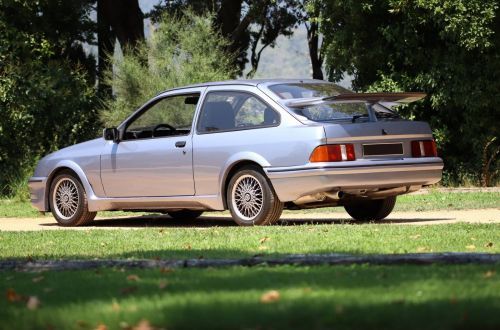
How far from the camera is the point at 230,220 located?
1591 cm

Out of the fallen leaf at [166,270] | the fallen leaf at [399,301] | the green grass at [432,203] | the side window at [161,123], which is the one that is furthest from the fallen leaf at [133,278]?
the green grass at [432,203]

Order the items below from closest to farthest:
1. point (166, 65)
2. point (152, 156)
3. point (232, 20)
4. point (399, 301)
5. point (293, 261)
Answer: point (399, 301) → point (293, 261) → point (152, 156) → point (166, 65) → point (232, 20)

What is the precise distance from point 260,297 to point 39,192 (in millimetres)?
9581

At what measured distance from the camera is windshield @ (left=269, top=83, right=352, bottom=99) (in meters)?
13.8

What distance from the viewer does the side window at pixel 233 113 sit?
13.6 meters

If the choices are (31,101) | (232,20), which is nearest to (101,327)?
(31,101)

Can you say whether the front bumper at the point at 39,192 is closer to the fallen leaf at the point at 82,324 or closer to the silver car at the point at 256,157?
the silver car at the point at 256,157

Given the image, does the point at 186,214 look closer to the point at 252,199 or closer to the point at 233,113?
the point at 233,113

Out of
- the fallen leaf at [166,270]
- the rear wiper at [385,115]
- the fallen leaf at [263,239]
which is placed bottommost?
the fallen leaf at [263,239]

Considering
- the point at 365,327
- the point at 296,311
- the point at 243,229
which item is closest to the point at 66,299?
the point at 296,311

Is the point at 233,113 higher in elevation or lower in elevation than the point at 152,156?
higher

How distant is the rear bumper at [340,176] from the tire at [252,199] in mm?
143

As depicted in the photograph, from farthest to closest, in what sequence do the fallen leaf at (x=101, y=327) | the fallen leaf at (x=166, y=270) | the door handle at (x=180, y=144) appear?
the door handle at (x=180, y=144), the fallen leaf at (x=166, y=270), the fallen leaf at (x=101, y=327)

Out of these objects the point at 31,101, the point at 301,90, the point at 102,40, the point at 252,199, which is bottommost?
the point at 252,199
